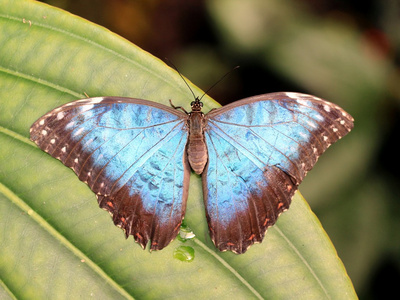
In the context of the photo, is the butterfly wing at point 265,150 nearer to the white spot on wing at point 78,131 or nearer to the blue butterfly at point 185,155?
the blue butterfly at point 185,155

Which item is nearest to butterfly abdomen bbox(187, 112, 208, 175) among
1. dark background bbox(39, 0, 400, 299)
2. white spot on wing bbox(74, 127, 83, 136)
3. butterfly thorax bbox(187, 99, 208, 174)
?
butterfly thorax bbox(187, 99, 208, 174)

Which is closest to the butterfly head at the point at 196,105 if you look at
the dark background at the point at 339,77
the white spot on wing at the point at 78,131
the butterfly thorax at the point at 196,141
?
the butterfly thorax at the point at 196,141

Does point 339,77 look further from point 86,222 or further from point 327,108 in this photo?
point 86,222

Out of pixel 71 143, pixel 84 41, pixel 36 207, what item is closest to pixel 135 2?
pixel 84 41

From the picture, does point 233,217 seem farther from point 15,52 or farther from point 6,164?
point 15,52

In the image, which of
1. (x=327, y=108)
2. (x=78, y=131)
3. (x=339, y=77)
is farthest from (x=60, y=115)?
(x=339, y=77)

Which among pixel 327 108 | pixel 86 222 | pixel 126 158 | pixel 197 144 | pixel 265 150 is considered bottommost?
pixel 86 222
